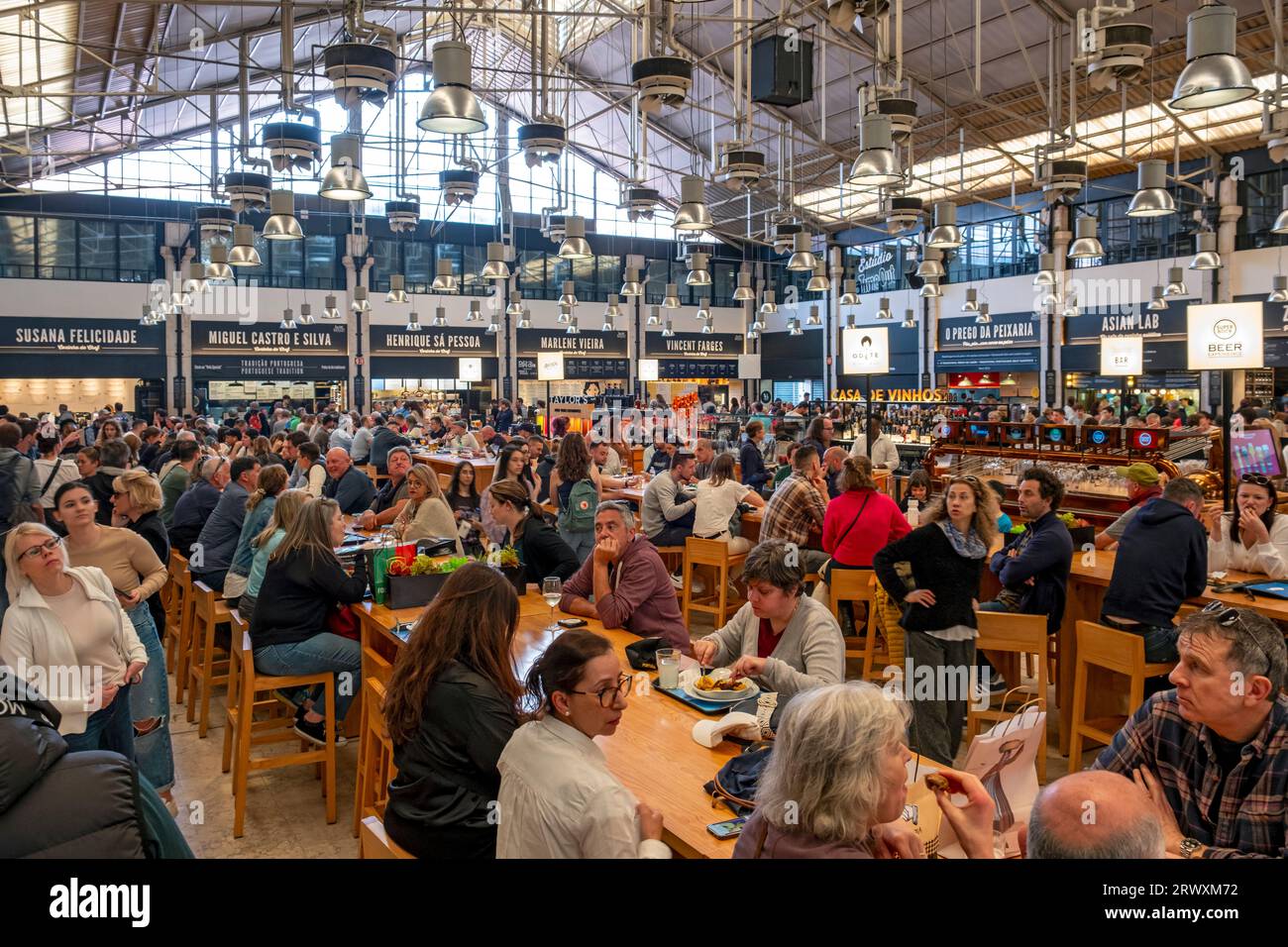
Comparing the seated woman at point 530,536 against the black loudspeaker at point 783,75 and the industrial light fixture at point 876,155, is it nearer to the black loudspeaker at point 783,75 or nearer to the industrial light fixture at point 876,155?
the industrial light fixture at point 876,155

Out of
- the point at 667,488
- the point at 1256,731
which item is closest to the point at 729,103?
the point at 667,488

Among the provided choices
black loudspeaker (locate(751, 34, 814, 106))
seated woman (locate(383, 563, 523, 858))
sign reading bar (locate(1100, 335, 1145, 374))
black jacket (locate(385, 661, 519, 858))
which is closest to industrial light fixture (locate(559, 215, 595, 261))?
black loudspeaker (locate(751, 34, 814, 106))

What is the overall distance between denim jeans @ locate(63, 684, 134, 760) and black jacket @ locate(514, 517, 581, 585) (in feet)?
6.59

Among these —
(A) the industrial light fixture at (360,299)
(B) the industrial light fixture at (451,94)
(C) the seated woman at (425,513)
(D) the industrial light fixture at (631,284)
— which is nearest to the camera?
(B) the industrial light fixture at (451,94)

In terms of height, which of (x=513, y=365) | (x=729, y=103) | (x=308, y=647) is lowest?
(x=308, y=647)

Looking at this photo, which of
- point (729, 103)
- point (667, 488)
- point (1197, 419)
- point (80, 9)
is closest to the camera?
point (667, 488)

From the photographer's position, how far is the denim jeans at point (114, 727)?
3.96m

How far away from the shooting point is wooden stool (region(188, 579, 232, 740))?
18.0 ft

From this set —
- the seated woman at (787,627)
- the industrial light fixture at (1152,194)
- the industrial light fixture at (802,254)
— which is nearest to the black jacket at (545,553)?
the seated woman at (787,627)

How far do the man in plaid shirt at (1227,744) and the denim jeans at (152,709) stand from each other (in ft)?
13.9
